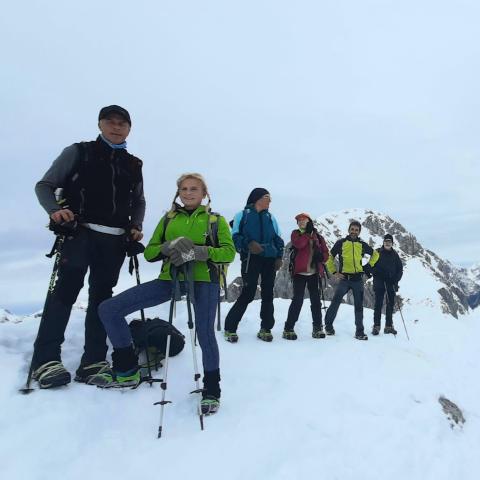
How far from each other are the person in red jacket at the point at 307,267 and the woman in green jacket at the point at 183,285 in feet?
15.1

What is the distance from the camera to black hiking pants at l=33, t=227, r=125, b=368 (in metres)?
5.50

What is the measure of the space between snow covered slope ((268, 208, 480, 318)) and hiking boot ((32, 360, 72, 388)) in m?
101

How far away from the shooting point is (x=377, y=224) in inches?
5630

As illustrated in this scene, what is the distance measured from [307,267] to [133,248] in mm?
5253

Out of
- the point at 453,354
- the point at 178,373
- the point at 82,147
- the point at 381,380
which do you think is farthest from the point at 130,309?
the point at 453,354

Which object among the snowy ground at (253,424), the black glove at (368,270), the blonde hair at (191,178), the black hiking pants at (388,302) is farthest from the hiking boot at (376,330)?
the blonde hair at (191,178)

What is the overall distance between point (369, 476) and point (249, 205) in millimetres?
5933

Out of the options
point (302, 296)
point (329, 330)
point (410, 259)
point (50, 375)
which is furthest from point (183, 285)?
point (410, 259)

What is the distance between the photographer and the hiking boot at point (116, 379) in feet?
18.3

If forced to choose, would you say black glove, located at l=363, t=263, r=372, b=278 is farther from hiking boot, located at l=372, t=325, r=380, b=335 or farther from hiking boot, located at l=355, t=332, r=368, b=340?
hiking boot, located at l=355, t=332, r=368, b=340

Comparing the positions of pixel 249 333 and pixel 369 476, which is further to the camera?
pixel 249 333

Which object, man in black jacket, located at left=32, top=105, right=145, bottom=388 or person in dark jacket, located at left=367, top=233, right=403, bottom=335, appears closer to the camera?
man in black jacket, located at left=32, top=105, right=145, bottom=388

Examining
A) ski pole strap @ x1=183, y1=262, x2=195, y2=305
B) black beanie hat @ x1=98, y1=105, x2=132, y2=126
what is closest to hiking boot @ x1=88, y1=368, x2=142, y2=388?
ski pole strap @ x1=183, y1=262, x2=195, y2=305

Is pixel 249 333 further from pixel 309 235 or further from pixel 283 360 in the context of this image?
pixel 309 235
